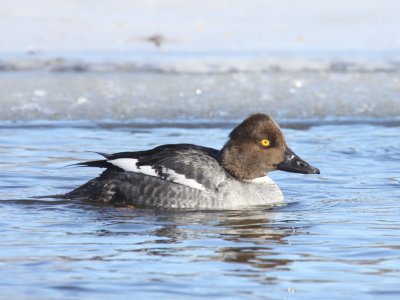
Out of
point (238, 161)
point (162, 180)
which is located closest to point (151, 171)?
point (162, 180)

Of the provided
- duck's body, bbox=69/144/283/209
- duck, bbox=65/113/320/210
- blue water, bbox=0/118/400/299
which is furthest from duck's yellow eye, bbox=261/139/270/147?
blue water, bbox=0/118/400/299

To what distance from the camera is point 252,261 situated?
6.59 metres

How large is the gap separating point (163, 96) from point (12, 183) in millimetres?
4140

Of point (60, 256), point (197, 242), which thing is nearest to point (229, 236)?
point (197, 242)

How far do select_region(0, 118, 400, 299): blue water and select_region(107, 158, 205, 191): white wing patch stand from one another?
1.06 ft

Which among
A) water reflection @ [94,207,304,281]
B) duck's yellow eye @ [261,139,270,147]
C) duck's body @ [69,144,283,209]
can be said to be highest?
duck's yellow eye @ [261,139,270,147]

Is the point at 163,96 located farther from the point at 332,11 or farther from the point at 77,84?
the point at 332,11

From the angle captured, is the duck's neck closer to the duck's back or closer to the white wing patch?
the duck's back

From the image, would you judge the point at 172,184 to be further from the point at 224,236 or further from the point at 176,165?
the point at 224,236

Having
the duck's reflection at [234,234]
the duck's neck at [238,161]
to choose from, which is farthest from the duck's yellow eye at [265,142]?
the duck's reflection at [234,234]

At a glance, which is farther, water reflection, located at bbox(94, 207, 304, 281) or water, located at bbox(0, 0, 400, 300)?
water reflection, located at bbox(94, 207, 304, 281)

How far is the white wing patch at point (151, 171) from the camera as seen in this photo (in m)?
8.52

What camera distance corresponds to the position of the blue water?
19.4 feet

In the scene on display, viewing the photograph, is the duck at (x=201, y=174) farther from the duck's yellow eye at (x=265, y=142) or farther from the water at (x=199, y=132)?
the water at (x=199, y=132)
